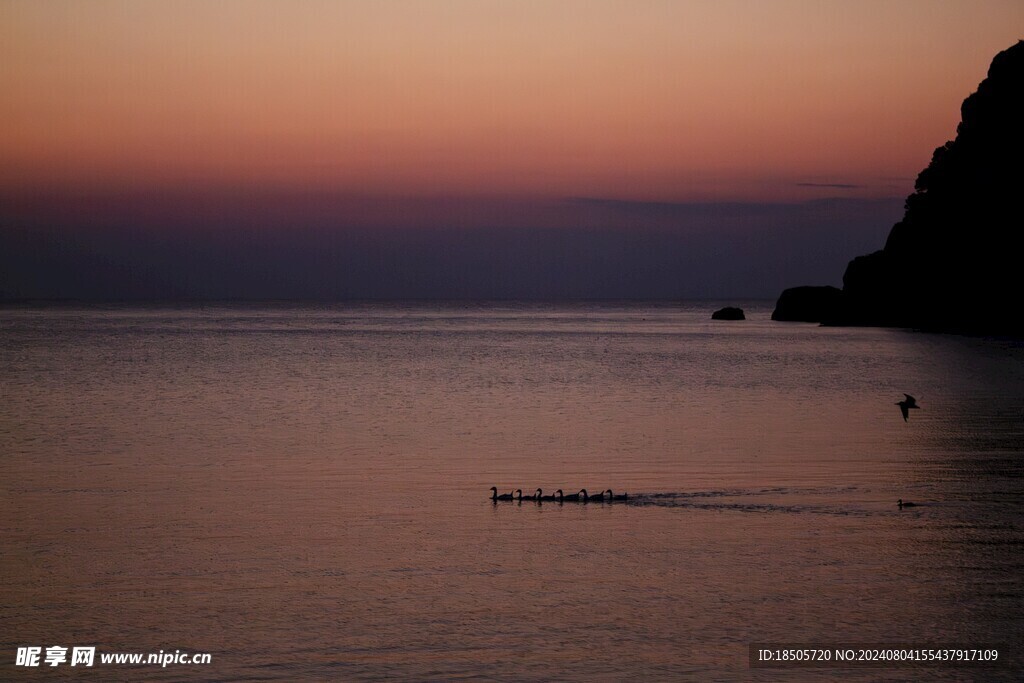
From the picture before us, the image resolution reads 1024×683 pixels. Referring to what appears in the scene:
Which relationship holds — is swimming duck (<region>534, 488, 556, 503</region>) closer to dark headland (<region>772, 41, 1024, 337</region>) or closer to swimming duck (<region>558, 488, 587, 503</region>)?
swimming duck (<region>558, 488, 587, 503</region>)

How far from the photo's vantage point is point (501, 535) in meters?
22.0

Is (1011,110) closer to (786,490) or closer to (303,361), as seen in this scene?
(303,361)

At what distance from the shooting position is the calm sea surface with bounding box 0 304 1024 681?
15633 millimetres

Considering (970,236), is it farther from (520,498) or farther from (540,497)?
(520,498)

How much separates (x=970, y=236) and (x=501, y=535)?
116496 millimetres

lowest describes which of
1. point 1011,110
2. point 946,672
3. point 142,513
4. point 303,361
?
point 946,672

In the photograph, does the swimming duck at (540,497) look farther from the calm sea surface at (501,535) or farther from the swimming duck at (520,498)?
the calm sea surface at (501,535)

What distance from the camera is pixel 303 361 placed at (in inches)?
3204

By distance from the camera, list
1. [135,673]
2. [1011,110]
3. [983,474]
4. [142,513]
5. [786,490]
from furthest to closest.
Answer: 1. [1011,110]
2. [983,474]
3. [786,490]
4. [142,513]
5. [135,673]

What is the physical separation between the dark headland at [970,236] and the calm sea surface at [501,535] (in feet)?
256

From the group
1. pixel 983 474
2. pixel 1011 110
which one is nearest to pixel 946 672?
pixel 983 474

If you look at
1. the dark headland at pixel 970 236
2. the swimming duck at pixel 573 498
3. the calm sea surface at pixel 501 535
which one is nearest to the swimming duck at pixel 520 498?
the calm sea surface at pixel 501 535

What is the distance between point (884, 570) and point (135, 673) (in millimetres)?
11723

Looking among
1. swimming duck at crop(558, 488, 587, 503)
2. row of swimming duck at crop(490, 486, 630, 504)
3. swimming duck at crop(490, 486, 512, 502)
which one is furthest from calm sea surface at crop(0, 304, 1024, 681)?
swimming duck at crop(558, 488, 587, 503)
